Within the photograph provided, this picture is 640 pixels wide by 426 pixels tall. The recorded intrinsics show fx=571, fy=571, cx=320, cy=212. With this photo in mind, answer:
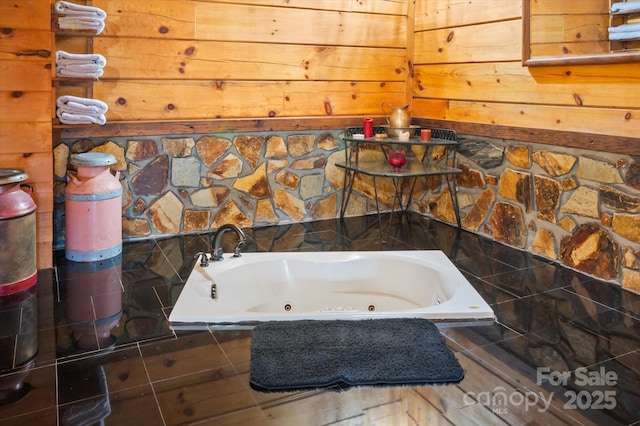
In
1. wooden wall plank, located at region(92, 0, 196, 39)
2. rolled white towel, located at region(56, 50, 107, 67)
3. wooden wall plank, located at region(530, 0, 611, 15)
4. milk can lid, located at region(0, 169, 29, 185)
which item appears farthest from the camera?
wooden wall plank, located at region(92, 0, 196, 39)

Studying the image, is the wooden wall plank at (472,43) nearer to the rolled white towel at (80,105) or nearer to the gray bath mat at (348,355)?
the gray bath mat at (348,355)

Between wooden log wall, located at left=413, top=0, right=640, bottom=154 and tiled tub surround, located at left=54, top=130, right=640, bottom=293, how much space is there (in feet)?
0.36

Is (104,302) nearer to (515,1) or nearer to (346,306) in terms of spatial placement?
(346,306)

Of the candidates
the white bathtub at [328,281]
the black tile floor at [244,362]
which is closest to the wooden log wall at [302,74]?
the black tile floor at [244,362]

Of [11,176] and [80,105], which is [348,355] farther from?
[80,105]

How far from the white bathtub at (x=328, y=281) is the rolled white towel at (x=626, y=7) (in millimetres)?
1465

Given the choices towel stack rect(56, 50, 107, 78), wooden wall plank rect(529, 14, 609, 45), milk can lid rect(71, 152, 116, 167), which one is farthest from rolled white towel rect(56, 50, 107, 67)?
wooden wall plank rect(529, 14, 609, 45)

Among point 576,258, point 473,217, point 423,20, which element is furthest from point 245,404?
point 423,20

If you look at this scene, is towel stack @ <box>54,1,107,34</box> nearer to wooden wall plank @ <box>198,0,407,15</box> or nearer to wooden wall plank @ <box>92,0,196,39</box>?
wooden wall plank @ <box>92,0,196,39</box>

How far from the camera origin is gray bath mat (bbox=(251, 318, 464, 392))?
6.22 ft

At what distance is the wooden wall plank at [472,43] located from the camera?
137 inches

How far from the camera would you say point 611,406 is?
1780 millimetres

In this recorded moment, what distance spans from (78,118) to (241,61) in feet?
3.73

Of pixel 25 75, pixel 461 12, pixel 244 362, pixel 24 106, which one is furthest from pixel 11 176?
pixel 461 12
